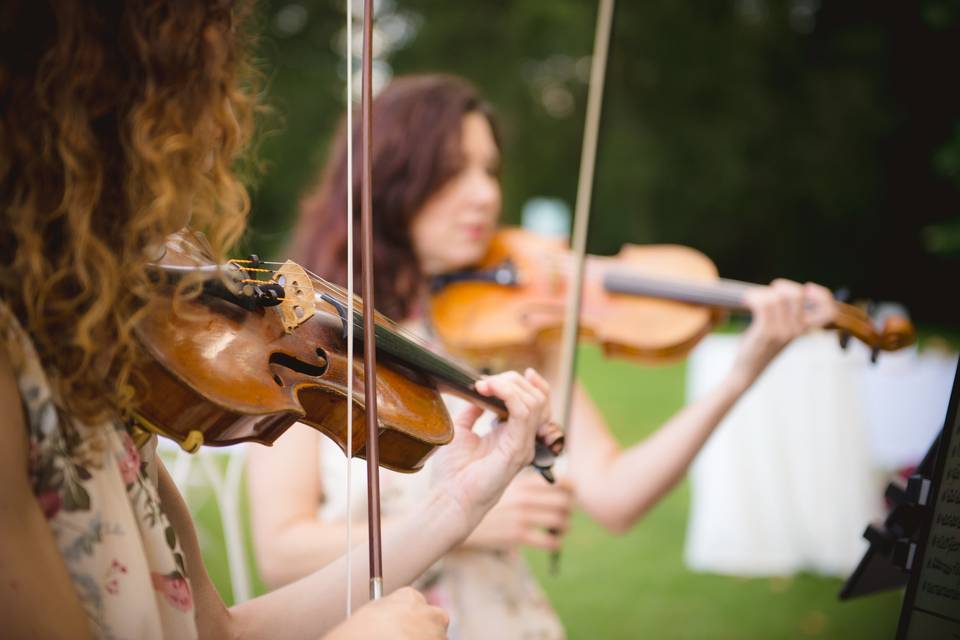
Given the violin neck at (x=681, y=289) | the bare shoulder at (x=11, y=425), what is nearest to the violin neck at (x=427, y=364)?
the bare shoulder at (x=11, y=425)

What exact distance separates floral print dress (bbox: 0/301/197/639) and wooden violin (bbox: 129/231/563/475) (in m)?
0.06

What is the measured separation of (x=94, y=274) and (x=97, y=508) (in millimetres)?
211

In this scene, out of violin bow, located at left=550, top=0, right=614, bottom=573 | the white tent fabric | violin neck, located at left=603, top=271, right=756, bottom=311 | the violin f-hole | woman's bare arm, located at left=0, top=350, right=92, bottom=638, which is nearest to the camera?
woman's bare arm, located at left=0, top=350, right=92, bottom=638

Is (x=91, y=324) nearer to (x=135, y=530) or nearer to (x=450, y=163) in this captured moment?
(x=135, y=530)

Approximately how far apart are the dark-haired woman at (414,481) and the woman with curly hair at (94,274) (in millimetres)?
653

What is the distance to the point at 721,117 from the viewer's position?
1372 cm

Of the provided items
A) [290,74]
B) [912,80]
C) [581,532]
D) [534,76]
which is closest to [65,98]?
[581,532]

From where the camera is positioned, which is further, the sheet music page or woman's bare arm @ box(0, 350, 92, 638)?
the sheet music page

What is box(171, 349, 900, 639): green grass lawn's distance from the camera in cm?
334

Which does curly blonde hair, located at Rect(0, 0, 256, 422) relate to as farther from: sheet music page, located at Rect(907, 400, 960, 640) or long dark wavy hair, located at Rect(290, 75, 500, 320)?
long dark wavy hair, located at Rect(290, 75, 500, 320)

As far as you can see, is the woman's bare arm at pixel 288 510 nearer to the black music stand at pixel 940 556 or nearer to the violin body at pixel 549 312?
the violin body at pixel 549 312

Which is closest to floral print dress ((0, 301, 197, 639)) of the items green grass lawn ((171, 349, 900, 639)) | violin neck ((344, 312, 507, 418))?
violin neck ((344, 312, 507, 418))

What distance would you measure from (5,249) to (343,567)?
1.85ft

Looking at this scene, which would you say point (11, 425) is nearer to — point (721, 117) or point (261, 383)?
point (261, 383)
